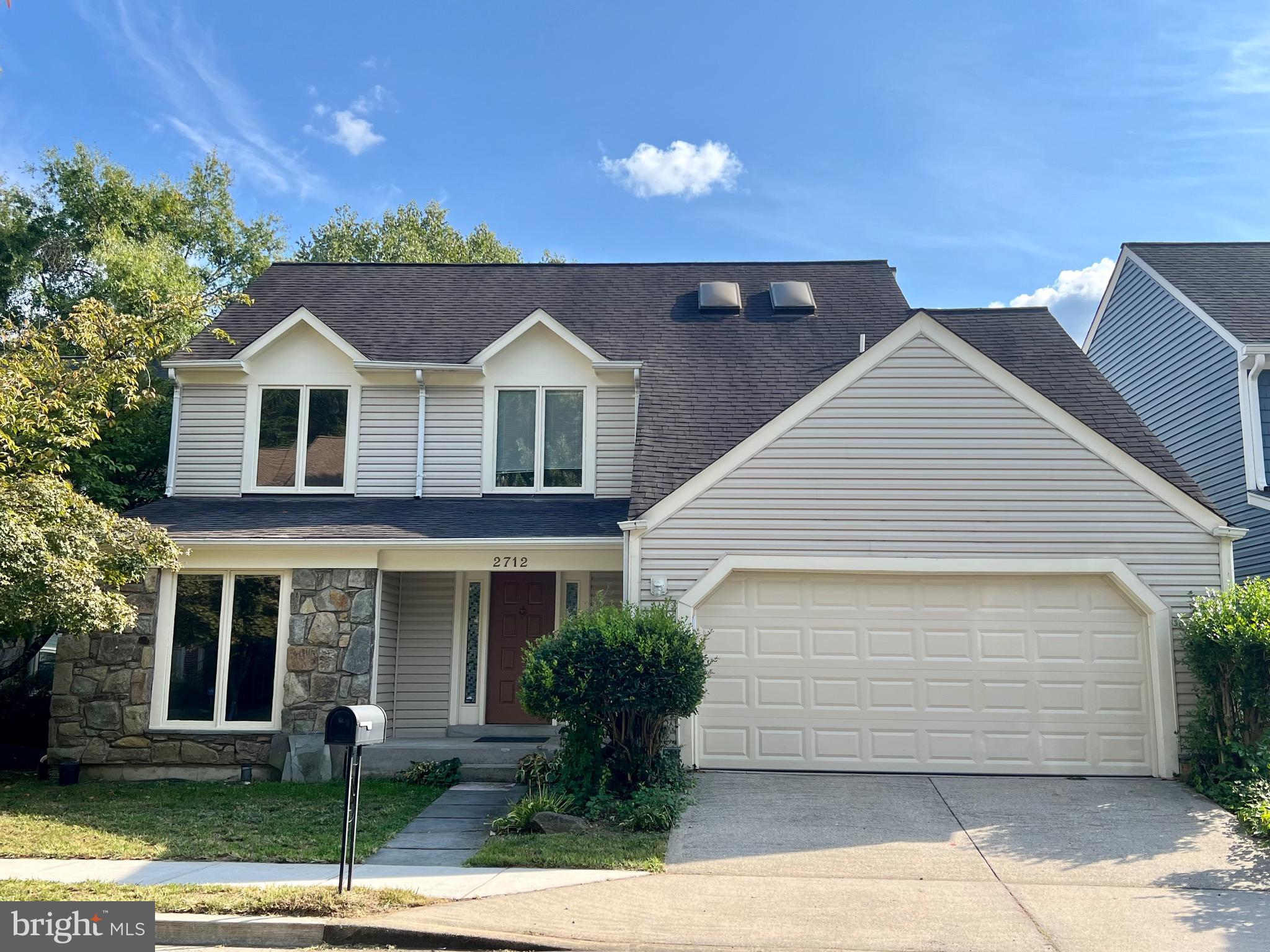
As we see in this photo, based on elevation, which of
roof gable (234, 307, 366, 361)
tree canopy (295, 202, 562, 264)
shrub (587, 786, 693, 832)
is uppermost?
tree canopy (295, 202, 562, 264)

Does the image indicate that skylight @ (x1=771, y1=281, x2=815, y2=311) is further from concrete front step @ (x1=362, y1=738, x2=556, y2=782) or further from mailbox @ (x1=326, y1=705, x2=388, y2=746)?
mailbox @ (x1=326, y1=705, x2=388, y2=746)

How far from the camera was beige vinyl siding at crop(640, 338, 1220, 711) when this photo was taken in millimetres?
10234

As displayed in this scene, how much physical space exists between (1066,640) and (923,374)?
3384 millimetres

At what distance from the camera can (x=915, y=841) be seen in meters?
7.93

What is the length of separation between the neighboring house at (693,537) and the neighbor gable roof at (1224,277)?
9.66 ft

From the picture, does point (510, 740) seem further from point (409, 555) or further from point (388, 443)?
point (388, 443)

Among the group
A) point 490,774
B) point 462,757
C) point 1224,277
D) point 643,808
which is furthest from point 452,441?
point 1224,277

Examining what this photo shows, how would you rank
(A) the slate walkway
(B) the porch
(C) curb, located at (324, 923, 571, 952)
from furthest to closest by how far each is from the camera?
(B) the porch
(A) the slate walkway
(C) curb, located at (324, 923, 571, 952)

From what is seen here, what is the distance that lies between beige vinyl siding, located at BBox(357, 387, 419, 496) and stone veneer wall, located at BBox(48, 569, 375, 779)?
2143 mm

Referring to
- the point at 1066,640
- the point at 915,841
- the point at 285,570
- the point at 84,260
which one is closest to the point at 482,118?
the point at 285,570

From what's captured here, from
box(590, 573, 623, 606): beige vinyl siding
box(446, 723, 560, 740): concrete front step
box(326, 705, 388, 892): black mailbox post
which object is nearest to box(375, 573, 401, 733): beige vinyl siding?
box(446, 723, 560, 740): concrete front step

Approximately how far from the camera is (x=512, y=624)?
1327 centimetres

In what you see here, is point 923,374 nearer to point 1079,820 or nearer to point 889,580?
point 889,580

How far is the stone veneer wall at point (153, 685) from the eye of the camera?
449 inches
